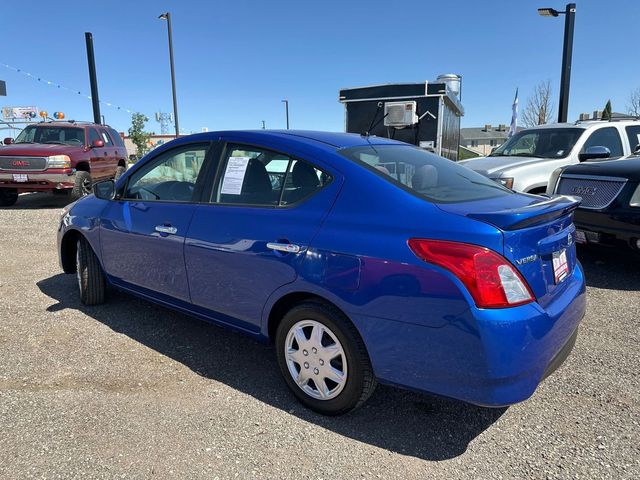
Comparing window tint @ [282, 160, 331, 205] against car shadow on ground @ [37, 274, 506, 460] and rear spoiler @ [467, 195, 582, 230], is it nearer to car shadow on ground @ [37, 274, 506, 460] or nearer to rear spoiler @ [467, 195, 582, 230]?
rear spoiler @ [467, 195, 582, 230]

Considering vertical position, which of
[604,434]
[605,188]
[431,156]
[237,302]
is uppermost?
[431,156]

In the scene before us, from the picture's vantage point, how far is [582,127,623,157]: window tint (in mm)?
6977

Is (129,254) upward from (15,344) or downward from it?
upward

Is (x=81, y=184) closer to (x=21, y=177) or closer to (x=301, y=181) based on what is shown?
(x=21, y=177)

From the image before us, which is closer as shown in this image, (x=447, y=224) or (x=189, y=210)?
(x=447, y=224)

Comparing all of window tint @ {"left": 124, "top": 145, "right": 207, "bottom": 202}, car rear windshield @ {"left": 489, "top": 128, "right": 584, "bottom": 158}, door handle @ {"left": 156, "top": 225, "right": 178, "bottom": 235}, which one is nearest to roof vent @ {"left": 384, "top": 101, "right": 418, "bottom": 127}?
car rear windshield @ {"left": 489, "top": 128, "right": 584, "bottom": 158}

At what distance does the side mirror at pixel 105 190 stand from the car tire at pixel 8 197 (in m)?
8.64

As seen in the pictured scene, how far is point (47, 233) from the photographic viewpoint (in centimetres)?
809

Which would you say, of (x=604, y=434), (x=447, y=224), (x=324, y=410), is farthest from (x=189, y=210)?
(x=604, y=434)

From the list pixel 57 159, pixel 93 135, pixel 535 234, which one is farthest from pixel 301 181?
pixel 93 135

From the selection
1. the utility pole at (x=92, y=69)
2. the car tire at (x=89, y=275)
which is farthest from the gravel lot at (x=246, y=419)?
the utility pole at (x=92, y=69)

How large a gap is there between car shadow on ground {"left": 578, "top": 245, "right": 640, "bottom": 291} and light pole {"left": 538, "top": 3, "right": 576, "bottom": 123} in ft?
22.2

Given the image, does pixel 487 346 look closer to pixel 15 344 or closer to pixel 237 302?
pixel 237 302

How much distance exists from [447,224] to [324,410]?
1260 mm
